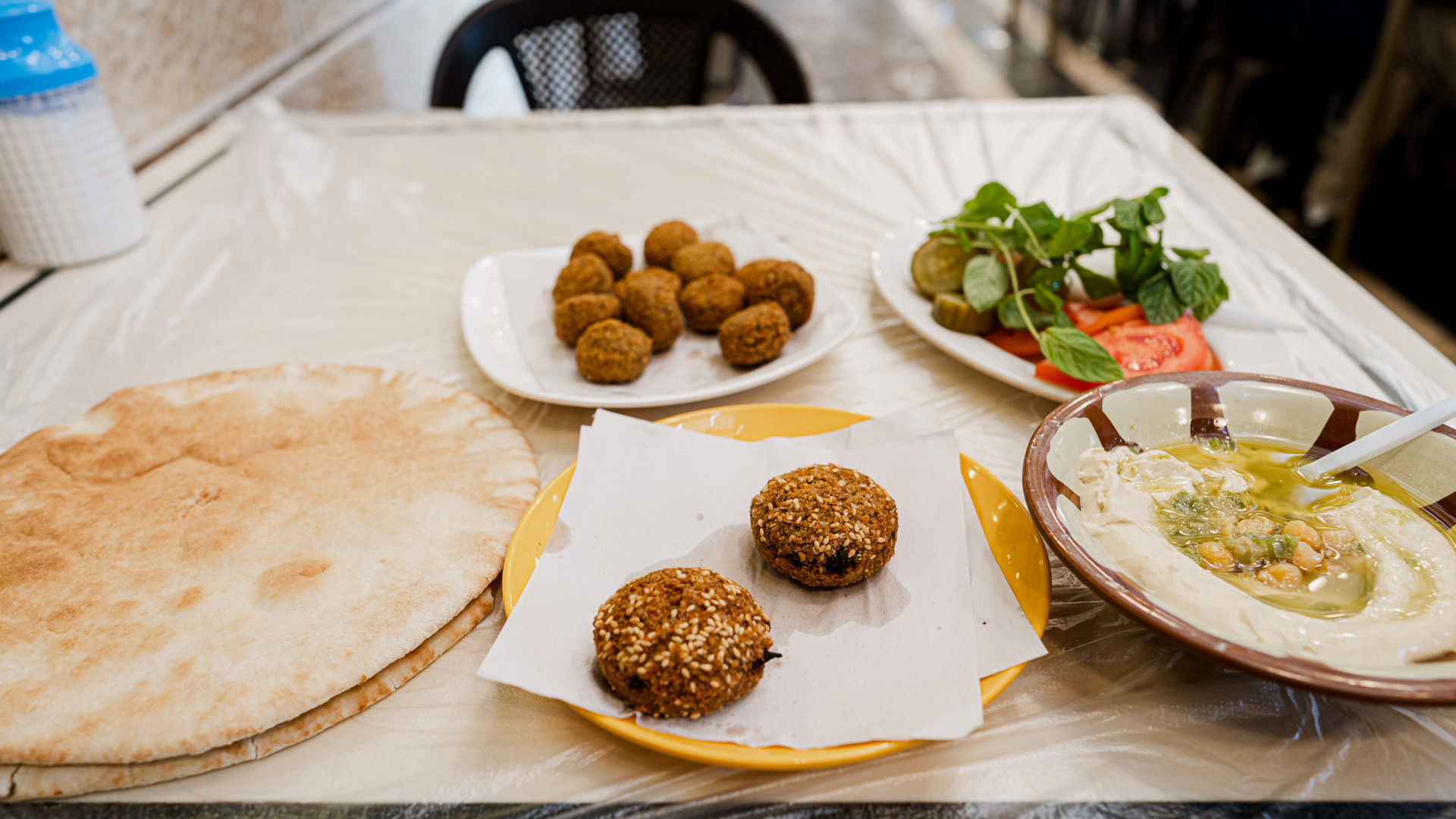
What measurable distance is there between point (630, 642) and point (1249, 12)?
16.0 ft

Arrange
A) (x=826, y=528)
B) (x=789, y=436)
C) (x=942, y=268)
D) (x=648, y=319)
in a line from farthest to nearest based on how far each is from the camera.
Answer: (x=942, y=268)
(x=648, y=319)
(x=789, y=436)
(x=826, y=528)

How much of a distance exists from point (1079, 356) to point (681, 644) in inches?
30.9

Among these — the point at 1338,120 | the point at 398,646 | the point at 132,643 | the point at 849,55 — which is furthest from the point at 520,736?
the point at 849,55

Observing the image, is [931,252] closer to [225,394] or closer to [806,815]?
[806,815]

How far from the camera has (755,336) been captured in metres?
1.38

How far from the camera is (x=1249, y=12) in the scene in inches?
166

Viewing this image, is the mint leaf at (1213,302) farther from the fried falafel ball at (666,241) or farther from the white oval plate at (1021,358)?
the fried falafel ball at (666,241)

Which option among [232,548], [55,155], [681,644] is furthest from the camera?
[55,155]

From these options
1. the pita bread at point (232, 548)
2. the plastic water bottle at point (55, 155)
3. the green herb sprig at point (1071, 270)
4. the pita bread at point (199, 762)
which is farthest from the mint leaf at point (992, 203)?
the plastic water bottle at point (55, 155)

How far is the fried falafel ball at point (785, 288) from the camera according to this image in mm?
1477

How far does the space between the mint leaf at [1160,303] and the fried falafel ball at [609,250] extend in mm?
929

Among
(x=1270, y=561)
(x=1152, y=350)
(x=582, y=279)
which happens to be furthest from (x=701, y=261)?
(x=1270, y=561)

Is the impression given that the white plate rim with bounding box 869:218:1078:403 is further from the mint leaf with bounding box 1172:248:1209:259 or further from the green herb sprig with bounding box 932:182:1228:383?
the mint leaf with bounding box 1172:248:1209:259

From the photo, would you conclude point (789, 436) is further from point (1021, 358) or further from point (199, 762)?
point (199, 762)
